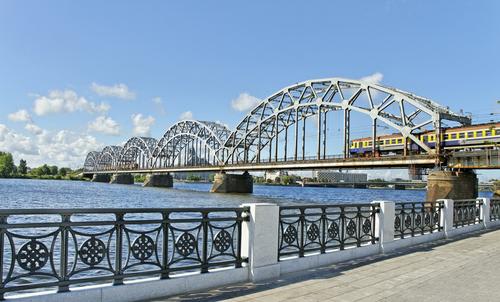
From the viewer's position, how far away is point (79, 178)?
18675cm

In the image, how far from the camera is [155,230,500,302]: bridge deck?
251 inches

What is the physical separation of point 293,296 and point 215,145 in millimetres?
109779

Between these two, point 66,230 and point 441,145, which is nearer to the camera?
point 66,230

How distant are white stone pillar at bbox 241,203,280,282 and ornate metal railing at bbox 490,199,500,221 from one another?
14.5 m

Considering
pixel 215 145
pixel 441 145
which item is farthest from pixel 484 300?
pixel 215 145

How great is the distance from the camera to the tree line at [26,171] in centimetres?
15038

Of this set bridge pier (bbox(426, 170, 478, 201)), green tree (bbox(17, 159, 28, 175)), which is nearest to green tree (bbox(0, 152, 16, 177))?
green tree (bbox(17, 159, 28, 175))

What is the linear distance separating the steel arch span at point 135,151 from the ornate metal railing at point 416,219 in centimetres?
13776

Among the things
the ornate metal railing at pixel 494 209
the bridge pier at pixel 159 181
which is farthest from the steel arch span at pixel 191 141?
the ornate metal railing at pixel 494 209

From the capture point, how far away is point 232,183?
300 feet

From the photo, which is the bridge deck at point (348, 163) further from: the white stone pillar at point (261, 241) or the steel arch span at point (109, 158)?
the steel arch span at point (109, 158)

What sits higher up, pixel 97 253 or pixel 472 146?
pixel 472 146

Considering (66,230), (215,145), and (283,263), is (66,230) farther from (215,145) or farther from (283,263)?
(215,145)

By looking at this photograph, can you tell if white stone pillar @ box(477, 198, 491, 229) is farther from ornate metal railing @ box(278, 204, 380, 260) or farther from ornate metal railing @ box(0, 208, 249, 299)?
ornate metal railing @ box(0, 208, 249, 299)
